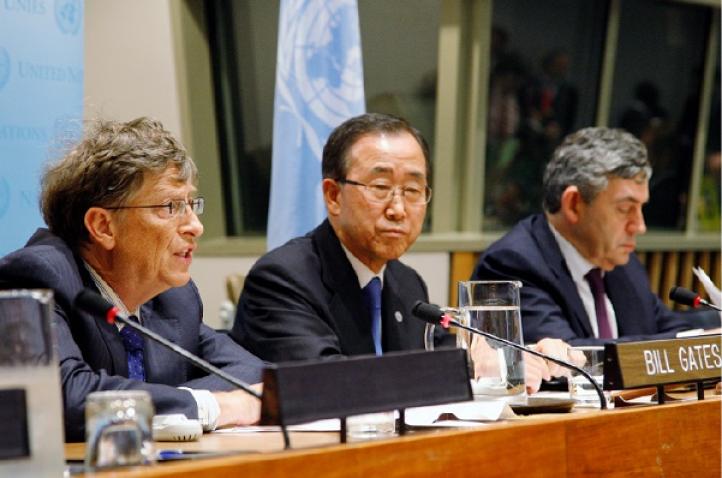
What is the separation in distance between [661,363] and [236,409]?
2.66 ft

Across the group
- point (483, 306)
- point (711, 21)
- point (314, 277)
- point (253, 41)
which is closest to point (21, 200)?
point (314, 277)

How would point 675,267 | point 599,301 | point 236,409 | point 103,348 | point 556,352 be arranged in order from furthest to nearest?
point 675,267
point 599,301
point 556,352
point 103,348
point 236,409

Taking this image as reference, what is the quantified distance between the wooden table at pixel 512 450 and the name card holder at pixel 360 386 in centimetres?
5

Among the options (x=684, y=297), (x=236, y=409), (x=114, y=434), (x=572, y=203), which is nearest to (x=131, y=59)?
(x=572, y=203)

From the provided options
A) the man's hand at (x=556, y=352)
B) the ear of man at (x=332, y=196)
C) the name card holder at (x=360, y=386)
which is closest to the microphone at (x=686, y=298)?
the man's hand at (x=556, y=352)

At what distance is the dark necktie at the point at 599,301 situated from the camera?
3668 millimetres

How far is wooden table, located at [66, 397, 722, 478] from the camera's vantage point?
4.72ft

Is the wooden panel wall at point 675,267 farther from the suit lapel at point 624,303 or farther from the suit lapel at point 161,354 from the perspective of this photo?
the suit lapel at point 161,354

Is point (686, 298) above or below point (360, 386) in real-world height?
below

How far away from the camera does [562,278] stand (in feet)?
11.9

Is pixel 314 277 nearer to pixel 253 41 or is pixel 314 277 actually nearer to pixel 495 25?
pixel 253 41

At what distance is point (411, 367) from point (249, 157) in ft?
16.6

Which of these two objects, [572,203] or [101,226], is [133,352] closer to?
[101,226]

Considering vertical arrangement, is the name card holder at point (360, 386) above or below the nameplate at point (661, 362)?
above
